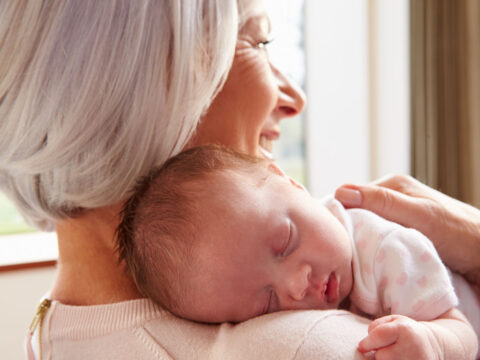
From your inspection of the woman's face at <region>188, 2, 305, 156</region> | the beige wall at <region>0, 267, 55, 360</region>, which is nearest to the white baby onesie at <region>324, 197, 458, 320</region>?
the woman's face at <region>188, 2, 305, 156</region>

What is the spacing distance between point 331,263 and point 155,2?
0.59 meters

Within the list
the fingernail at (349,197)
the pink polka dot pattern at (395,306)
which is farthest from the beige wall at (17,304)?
the pink polka dot pattern at (395,306)

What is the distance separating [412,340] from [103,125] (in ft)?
2.17

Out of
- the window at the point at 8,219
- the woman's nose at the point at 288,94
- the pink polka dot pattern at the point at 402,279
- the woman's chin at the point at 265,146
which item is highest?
the woman's nose at the point at 288,94

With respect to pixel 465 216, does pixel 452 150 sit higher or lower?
lower

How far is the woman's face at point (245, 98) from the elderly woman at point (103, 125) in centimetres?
20

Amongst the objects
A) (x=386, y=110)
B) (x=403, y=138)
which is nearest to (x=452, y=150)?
(x=403, y=138)

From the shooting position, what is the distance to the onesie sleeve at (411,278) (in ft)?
3.03

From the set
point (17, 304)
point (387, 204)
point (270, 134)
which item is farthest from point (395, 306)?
point (17, 304)

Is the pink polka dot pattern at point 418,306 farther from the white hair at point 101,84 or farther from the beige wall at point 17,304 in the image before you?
the beige wall at point 17,304

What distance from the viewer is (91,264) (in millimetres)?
1157

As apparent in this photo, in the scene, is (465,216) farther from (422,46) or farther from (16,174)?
(422,46)

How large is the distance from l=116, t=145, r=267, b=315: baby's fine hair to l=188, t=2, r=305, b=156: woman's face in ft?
0.79

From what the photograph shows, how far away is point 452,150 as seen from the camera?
3.72 metres
